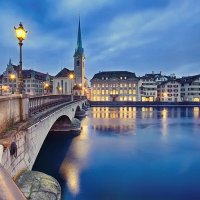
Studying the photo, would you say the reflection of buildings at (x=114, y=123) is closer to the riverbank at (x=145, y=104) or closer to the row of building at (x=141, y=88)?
the riverbank at (x=145, y=104)

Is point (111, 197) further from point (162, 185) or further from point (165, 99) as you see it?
point (165, 99)

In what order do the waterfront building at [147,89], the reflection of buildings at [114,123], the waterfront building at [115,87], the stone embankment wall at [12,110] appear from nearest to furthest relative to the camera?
the stone embankment wall at [12,110]
the reflection of buildings at [114,123]
the waterfront building at [147,89]
the waterfront building at [115,87]

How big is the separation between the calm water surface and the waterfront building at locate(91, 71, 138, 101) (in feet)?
276

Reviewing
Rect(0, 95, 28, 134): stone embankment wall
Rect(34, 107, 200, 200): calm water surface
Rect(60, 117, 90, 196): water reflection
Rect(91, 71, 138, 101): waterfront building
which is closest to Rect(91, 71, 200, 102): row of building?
Rect(91, 71, 138, 101): waterfront building

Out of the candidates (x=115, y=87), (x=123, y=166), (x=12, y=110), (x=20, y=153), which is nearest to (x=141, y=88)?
(x=115, y=87)

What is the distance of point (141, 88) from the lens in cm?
11600

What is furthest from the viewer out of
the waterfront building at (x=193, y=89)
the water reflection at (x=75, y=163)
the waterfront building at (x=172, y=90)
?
the waterfront building at (x=172, y=90)

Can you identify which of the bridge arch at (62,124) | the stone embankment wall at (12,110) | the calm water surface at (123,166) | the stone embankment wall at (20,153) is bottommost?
the calm water surface at (123,166)

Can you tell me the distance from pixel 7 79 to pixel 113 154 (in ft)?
277

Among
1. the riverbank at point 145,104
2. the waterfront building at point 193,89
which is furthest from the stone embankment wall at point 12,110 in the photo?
the waterfront building at point 193,89

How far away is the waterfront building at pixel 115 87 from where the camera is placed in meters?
117

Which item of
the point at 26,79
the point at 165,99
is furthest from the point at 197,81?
the point at 26,79

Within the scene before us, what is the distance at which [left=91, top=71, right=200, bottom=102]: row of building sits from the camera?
4375 inches

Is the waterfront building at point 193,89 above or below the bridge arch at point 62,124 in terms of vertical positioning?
above
